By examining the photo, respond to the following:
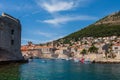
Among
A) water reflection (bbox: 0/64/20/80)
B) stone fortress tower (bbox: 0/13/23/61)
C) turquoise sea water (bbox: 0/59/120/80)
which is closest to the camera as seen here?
water reflection (bbox: 0/64/20/80)

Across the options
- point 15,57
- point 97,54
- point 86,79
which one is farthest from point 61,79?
point 97,54

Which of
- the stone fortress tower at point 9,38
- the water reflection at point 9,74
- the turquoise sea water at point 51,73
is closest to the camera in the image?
the water reflection at point 9,74

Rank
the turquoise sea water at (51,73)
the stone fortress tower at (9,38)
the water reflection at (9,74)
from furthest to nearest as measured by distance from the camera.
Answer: the stone fortress tower at (9,38) → the turquoise sea water at (51,73) → the water reflection at (9,74)

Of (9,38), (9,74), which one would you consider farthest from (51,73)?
(9,74)

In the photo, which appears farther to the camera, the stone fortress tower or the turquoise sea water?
the stone fortress tower

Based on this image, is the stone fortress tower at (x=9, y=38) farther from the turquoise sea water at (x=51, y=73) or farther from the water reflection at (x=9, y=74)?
the water reflection at (x=9, y=74)

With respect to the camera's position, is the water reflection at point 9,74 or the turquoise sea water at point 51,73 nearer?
the water reflection at point 9,74

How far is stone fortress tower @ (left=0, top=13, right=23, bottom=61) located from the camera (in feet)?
170

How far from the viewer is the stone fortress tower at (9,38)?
5175 cm

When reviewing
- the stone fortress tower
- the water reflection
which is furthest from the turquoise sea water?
the stone fortress tower

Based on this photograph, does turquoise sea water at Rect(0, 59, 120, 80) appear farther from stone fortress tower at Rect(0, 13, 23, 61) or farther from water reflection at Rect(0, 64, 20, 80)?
stone fortress tower at Rect(0, 13, 23, 61)

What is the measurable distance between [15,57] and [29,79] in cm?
2607

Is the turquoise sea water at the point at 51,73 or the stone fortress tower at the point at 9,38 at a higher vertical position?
the stone fortress tower at the point at 9,38

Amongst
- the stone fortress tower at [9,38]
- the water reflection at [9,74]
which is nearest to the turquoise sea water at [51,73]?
the water reflection at [9,74]
